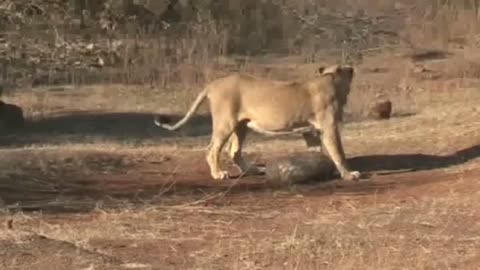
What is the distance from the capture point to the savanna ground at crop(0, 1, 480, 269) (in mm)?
8344

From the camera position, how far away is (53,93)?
20609mm

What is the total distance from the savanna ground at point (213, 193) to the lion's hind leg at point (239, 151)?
0.66ft

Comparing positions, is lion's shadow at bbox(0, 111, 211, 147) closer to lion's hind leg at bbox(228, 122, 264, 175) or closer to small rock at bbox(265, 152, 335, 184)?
lion's hind leg at bbox(228, 122, 264, 175)

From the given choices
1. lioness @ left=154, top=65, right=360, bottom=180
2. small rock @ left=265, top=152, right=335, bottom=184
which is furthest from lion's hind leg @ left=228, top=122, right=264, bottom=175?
small rock @ left=265, top=152, right=335, bottom=184

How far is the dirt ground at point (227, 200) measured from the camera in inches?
326

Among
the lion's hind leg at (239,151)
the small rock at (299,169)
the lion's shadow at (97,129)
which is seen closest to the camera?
the small rock at (299,169)

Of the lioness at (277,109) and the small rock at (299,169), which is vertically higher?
the lioness at (277,109)

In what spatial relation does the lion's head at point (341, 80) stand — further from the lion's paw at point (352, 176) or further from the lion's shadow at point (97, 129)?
the lion's shadow at point (97, 129)

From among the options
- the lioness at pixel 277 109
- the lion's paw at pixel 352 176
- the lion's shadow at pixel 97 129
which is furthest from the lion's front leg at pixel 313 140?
the lion's shadow at pixel 97 129

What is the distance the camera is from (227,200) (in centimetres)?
1123

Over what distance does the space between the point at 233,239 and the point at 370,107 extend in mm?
9392

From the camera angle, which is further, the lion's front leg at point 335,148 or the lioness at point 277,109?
the lioness at point 277,109

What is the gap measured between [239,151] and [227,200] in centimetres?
192

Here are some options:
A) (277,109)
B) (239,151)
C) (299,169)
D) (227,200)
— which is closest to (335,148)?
(299,169)
